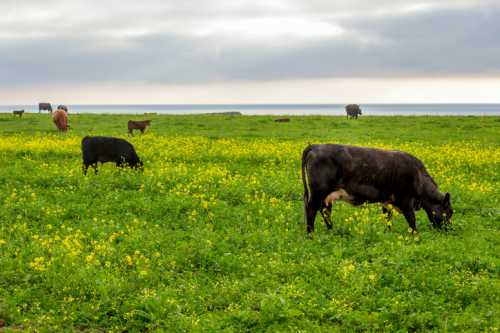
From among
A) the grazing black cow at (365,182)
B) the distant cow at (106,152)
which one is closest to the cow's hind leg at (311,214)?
the grazing black cow at (365,182)

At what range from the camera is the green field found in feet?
27.1

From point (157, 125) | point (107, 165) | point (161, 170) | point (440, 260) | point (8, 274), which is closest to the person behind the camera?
point (8, 274)

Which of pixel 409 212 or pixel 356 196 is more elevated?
pixel 356 196

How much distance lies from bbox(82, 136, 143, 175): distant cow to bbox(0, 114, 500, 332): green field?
0.52 metres

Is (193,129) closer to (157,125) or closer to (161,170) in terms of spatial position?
(157,125)

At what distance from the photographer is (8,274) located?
376 inches

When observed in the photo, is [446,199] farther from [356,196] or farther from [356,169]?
[356,169]

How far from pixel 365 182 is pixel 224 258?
399cm

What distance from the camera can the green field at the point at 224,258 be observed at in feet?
27.1

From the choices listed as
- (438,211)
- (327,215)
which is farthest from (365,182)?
(438,211)

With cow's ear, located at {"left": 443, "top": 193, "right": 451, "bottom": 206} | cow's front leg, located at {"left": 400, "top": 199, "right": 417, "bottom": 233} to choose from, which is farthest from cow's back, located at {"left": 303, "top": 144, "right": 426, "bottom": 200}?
cow's ear, located at {"left": 443, "top": 193, "right": 451, "bottom": 206}

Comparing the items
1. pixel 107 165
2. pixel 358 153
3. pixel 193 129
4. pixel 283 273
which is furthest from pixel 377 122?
pixel 283 273

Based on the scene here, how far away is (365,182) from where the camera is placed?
12.1m

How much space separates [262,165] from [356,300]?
1254cm
